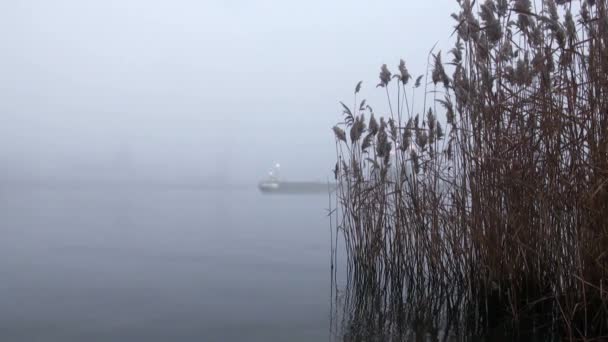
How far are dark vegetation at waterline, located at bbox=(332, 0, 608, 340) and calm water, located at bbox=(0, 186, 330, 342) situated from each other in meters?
0.35

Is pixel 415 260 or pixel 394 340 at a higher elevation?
pixel 415 260

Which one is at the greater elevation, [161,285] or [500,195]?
[500,195]

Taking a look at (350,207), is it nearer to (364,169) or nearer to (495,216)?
(364,169)

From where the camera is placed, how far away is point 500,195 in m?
1.95

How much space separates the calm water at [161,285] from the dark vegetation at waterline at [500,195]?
13.6 inches

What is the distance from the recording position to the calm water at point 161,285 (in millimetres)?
2068

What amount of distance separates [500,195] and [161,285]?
5.45 ft

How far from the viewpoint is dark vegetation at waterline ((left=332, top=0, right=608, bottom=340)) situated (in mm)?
1671

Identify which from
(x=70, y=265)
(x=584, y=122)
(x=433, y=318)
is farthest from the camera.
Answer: (x=70, y=265)

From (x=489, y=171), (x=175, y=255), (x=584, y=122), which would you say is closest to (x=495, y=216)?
(x=489, y=171)

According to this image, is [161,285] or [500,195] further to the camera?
[161,285]

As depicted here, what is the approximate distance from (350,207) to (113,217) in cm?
459

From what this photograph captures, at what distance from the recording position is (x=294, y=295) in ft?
8.70

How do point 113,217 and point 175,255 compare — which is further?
point 113,217
